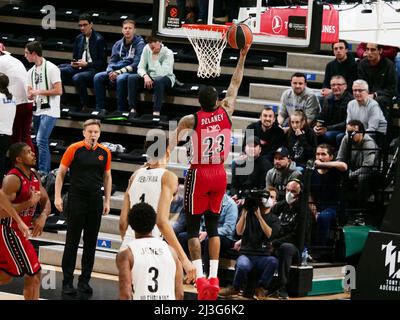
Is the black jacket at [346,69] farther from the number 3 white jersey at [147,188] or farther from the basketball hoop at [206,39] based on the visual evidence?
the number 3 white jersey at [147,188]

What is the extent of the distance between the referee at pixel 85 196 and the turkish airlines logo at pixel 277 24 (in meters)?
2.25

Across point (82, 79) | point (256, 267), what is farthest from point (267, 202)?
point (82, 79)

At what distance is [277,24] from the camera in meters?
11.5

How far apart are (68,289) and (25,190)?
2.03 meters

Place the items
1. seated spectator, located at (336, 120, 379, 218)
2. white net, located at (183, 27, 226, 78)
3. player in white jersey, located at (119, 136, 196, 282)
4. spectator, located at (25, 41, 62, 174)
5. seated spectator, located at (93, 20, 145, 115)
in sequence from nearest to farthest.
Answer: player in white jersey, located at (119, 136, 196, 282), white net, located at (183, 27, 226, 78), seated spectator, located at (336, 120, 379, 218), spectator, located at (25, 41, 62, 174), seated spectator, located at (93, 20, 145, 115)

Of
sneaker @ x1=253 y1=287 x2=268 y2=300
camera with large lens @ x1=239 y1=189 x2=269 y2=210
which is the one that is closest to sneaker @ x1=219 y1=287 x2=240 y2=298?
sneaker @ x1=253 y1=287 x2=268 y2=300

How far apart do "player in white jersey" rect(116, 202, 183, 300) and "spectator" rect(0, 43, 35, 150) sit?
6.73 metres

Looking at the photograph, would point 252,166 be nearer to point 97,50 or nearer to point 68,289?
point 68,289

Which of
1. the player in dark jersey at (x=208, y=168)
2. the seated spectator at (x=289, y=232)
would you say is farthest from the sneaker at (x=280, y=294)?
the player in dark jersey at (x=208, y=168)

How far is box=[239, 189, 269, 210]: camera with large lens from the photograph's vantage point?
472 inches

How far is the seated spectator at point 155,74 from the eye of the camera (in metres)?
15.3

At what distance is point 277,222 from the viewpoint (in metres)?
12.2

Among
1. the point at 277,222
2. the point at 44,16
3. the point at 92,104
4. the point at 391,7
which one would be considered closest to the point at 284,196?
the point at 277,222

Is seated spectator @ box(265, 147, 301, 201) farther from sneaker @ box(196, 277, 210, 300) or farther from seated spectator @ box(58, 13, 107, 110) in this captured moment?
seated spectator @ box(58, 13, 107, 110)
